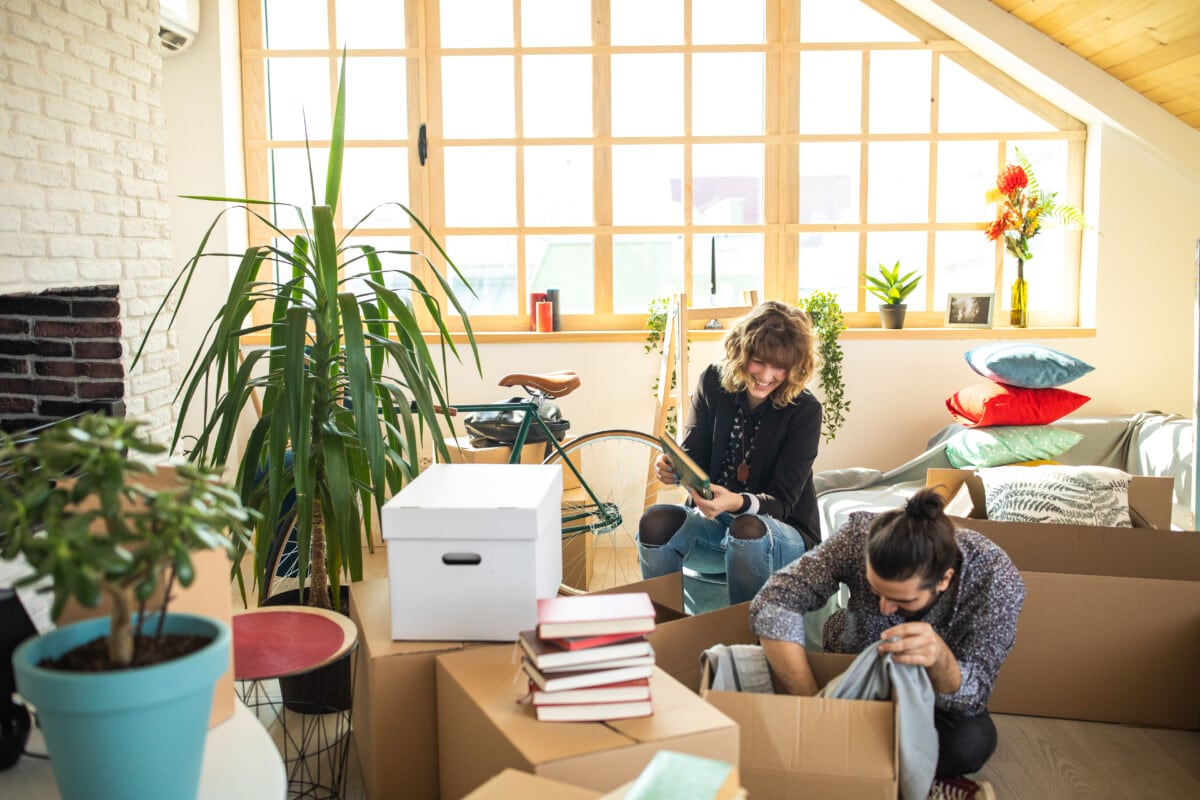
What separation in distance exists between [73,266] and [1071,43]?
3.81 meters

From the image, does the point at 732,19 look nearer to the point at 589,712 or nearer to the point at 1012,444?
the point at 1012,444

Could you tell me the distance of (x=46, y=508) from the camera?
1.03 meters

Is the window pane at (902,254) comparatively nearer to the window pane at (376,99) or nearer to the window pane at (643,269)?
the window pane at (643,269)

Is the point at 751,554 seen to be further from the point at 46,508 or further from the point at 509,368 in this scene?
the point at 509,368

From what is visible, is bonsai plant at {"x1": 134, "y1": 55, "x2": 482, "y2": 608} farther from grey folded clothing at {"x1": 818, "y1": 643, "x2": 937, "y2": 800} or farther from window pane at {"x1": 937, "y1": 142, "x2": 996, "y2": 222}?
window pane at {"x1": 937, "y1": 142, "x2": 996, "y2": 222}

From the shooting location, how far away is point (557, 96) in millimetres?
4512

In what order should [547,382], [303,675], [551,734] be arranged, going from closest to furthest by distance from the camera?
1. [551,734]
2. [303,675]
3. [547,382]

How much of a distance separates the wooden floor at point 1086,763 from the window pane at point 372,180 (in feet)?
9.35

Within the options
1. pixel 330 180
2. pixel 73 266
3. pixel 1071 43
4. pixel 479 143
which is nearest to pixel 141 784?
pixel 330 180

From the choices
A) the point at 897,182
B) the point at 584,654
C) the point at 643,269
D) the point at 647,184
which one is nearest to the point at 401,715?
the point at 584,654

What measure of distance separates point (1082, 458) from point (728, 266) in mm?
1701

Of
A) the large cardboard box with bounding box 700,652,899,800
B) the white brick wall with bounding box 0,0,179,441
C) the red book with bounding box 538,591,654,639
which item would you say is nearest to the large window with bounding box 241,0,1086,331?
the white brick wall with bounding box 0,0,179,441

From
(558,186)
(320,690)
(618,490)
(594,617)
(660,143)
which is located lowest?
(320,690)

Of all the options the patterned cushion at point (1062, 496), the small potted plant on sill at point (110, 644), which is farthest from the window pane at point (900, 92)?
the small potted plant on sill at point (110, 644)
